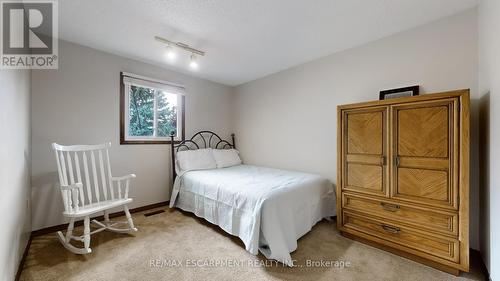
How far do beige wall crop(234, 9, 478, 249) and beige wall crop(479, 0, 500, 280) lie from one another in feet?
0.38

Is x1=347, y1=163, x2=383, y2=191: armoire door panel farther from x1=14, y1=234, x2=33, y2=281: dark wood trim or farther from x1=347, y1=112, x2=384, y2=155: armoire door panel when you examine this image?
x1=14, y1=234, x2=33, y2=281: dark wood trim

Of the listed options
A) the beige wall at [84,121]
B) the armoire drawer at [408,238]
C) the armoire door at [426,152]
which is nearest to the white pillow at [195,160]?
the beige wall at [84,121]

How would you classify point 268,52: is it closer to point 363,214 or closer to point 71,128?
point 363,214

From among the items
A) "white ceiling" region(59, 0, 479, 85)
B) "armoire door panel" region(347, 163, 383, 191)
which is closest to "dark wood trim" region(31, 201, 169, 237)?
"white ceiling" region(59, 0, 479, 85)

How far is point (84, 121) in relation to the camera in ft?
8.50

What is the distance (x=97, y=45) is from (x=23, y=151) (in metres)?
1.52

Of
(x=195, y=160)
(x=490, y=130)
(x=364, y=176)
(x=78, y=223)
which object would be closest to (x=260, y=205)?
(x=364, y=176)

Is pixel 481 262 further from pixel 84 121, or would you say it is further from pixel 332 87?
pixel 84 121

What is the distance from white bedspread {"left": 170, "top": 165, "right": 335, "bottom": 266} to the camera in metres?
1.81

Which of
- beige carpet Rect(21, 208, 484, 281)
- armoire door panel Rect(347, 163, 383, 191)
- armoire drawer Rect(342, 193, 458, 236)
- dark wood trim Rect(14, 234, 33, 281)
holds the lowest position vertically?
beige carpet Rect(21, 208, 484, 281)

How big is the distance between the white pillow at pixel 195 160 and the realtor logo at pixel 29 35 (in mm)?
1923

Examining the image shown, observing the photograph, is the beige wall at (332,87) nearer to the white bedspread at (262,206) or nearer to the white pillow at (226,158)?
the white pillow at (226,158)

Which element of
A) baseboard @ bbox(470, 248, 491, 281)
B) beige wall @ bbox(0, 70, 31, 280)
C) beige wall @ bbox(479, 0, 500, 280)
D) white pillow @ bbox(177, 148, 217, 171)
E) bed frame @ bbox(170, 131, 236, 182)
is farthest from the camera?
bed frame @ bbox(170, 131, 236, 182)

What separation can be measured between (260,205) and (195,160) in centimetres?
182
